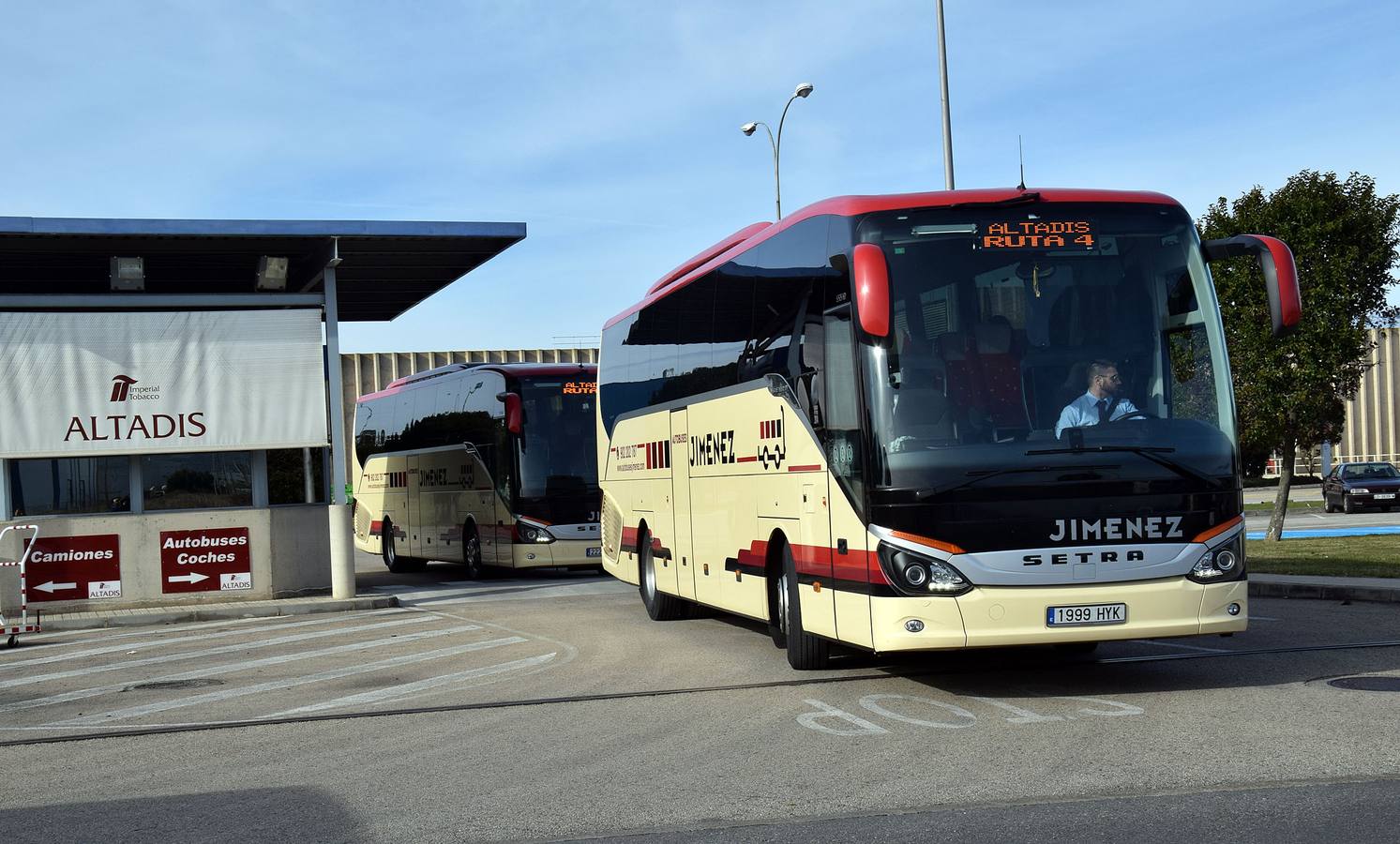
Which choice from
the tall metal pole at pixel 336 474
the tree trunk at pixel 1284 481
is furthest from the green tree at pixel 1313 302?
the tall metal pole at pixel 336 474

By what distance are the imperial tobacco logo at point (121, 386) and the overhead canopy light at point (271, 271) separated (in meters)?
2.23

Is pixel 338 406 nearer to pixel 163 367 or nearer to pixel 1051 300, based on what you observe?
pixel 163 367

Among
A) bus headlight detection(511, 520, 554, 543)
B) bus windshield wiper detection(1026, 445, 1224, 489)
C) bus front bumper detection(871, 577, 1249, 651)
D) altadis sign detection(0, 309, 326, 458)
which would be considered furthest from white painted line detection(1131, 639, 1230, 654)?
bus headlight detection(511, 520, 554, 543)

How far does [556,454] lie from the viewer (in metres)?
24.2

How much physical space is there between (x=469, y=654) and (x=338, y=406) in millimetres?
7365

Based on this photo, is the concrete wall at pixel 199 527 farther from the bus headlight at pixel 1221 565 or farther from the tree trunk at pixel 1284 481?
the tree trunk at pixel 1284 481

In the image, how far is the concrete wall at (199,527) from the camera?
19.0 m

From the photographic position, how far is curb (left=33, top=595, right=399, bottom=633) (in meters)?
18.1

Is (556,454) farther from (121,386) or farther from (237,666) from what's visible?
(237,666)

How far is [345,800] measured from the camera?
7289 millimetres

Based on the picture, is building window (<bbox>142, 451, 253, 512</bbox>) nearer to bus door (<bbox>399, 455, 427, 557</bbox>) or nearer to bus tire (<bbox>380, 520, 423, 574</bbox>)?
bus door (<bbox>399, 455, 427, 557</bbox>)

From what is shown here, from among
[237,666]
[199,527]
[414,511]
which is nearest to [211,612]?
[199,527]

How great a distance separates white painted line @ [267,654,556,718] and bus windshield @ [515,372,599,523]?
10.8 metres

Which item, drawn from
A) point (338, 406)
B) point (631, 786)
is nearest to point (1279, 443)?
point (338, 406)
